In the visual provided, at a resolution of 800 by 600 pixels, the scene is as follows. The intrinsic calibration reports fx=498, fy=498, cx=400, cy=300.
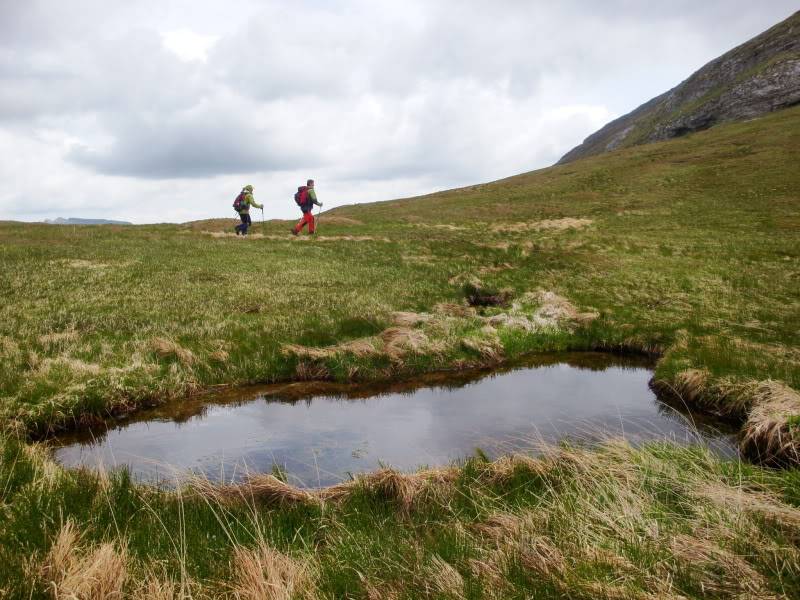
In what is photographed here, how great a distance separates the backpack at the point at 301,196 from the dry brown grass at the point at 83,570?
30.1 metres

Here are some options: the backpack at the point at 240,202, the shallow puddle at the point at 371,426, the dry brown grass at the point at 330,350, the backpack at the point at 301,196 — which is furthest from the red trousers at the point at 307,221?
the shallow puddle at the point at 371,426

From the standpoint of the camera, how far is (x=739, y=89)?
333 feet

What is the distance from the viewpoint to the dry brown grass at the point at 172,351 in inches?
472

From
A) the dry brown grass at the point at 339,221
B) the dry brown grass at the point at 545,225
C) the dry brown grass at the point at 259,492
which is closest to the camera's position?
the dry brown grass at the point at 259,492

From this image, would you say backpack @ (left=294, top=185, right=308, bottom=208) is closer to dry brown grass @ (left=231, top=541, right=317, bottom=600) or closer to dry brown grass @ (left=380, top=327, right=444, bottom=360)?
dry brown grass @ (left=380, top=327, right=444, bottom=360)

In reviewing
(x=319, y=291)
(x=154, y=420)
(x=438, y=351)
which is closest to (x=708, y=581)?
(x=154, y=420)

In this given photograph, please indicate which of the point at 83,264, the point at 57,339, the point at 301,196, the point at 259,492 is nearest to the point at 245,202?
the point at 301,196

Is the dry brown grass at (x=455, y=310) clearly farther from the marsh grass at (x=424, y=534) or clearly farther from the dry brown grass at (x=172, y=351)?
the marsh grass at (x=424, y=534)

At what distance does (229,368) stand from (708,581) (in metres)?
10.8

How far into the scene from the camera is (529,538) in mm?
4398

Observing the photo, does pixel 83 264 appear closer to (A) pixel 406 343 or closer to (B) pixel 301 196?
(B) pixel 301 196

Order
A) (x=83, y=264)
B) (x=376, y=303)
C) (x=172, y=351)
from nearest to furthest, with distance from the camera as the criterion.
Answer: (x=172, y=351), (x=376, y=303), (x=83, y=264)

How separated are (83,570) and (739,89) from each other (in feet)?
424

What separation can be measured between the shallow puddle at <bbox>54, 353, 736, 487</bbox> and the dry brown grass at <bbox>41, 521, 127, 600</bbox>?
224cm
